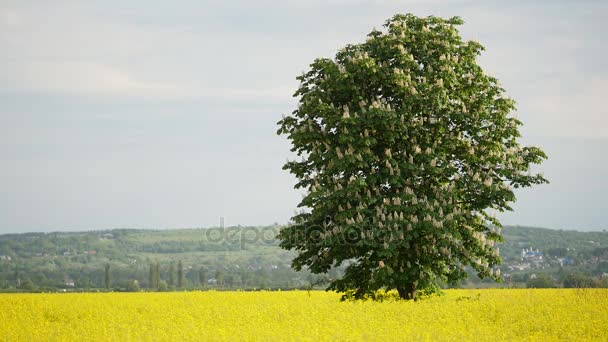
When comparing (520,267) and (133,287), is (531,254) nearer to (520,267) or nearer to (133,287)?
(520,267)

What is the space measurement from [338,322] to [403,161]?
33.3ft

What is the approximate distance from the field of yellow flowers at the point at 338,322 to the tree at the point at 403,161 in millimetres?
3411

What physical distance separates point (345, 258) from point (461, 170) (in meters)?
6.16

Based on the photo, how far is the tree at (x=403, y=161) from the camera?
30453 millimetres

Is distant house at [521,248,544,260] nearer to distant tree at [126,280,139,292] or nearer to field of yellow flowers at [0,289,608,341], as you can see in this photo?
distant tree at [126,280,139,292]

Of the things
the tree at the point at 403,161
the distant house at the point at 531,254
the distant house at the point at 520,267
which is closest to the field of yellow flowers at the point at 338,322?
the tree at the point at 403,161

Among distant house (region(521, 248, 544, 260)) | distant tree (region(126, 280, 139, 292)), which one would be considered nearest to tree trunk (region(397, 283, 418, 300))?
distant tree (region(126, 280, 139, 292))

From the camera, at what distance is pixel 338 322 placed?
23094 millimetres

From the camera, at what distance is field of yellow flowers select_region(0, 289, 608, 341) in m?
21.2

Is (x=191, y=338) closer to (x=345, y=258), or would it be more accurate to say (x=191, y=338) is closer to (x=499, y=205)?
(x=345, y=258)

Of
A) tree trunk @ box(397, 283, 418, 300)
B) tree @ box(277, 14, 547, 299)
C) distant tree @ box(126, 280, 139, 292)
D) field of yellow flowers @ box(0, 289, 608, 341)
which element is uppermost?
tree @ box(277, 14, 547, 299)

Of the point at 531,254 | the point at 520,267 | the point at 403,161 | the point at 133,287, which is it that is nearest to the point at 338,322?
the point at 403,161

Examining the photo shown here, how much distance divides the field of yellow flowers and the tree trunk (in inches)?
170

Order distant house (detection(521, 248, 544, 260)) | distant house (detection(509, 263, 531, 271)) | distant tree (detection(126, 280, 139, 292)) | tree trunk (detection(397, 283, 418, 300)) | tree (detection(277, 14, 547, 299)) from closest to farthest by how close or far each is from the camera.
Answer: tree (detection(277, 14, 547, 299)) < tree trunk (detection(397, 283, 418, 300)) < distant tree (detection(126, 280, 139, 292)) < distant house (detection(509, 263, 531, 271)) < distant house (detection(521, 248, 544, 260))
